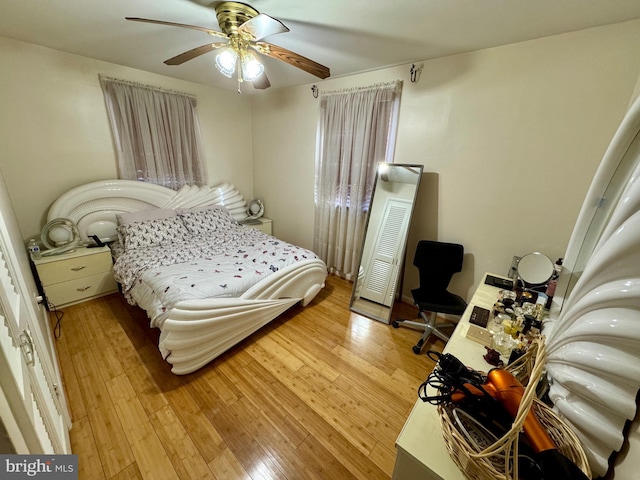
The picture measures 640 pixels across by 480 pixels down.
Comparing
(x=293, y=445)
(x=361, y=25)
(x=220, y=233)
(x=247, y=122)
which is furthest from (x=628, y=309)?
(x=247, y=122)

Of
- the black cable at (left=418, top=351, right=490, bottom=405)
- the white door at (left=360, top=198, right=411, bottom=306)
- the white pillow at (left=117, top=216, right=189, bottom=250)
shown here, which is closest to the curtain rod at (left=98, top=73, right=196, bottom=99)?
the white pillow at (left=117, top=216, right=189, bottom=250)

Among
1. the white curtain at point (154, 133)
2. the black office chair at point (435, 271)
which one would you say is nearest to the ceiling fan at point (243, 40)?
the white curtain at point (154, 133)

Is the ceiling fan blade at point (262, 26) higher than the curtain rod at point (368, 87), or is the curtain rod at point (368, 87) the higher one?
the curtain rod at point (368, 87)

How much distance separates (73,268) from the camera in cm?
238

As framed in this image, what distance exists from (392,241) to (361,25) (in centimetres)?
178

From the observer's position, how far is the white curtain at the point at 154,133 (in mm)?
2678

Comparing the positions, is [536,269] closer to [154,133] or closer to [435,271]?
[435,271]

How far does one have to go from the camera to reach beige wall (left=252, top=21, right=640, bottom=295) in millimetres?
1613

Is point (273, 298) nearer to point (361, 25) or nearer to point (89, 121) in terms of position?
point (361, 25)

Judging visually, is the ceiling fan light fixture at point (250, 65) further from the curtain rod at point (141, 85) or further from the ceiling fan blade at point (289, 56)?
the curtain rod at point (141, 85)

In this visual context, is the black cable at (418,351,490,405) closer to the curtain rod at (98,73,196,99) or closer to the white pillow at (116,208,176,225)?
the white pillow at (116,208,176,225)

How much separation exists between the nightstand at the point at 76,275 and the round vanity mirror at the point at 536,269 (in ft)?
12.1

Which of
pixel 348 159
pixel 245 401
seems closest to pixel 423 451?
pixel 245 401

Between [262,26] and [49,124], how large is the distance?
2.52 m
